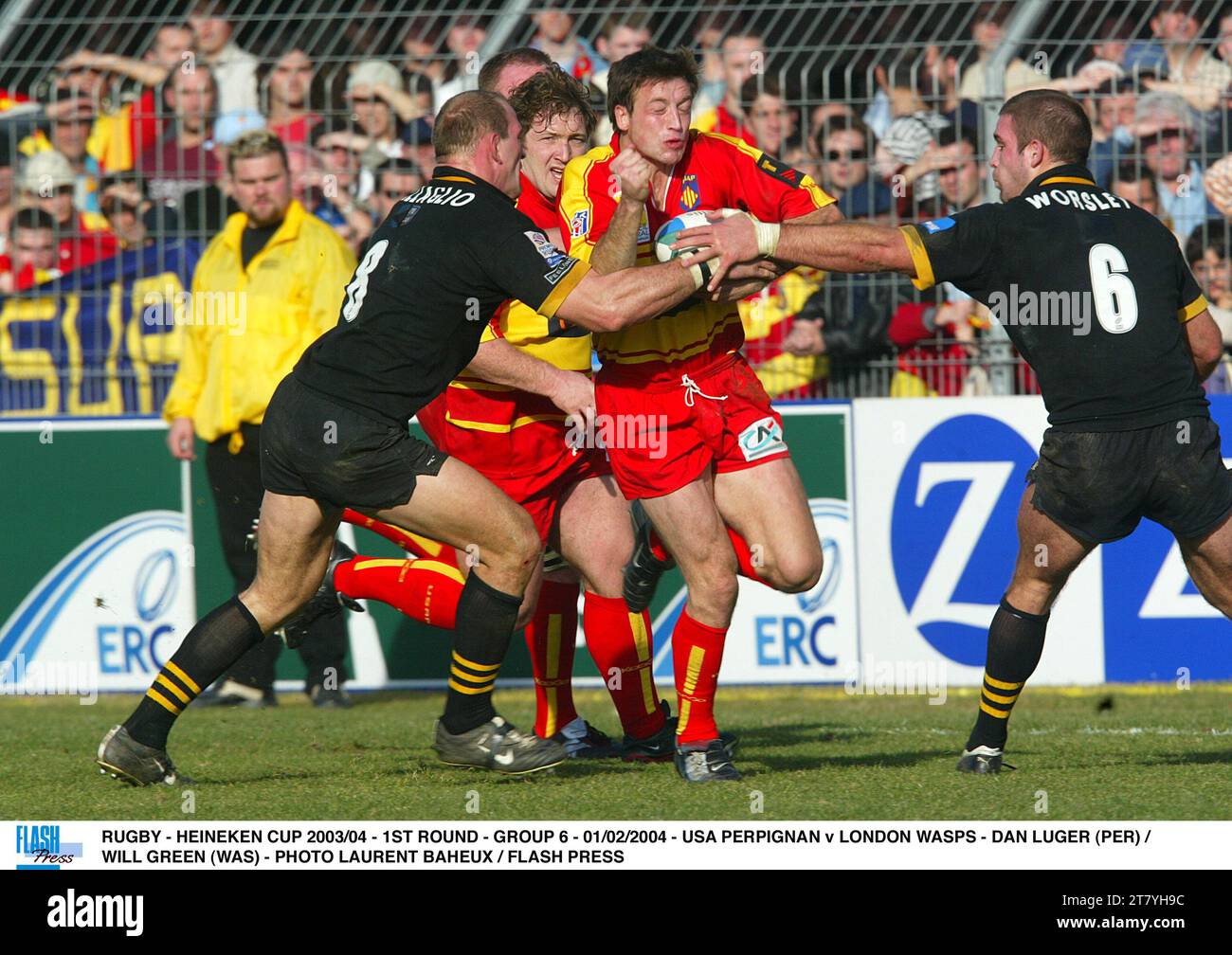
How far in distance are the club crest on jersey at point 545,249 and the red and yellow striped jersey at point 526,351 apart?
2.98 ft

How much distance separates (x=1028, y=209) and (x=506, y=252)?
5.67 feet

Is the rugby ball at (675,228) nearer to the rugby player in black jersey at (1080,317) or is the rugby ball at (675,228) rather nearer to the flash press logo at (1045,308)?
the rugby player in black jersey at (1080,317)

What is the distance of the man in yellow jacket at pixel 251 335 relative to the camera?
28.9 ft

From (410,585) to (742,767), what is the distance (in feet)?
5.06

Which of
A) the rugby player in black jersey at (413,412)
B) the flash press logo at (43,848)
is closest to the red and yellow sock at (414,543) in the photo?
the rugby player in black jersey at (413,412)

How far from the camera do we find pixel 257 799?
5.78 meters

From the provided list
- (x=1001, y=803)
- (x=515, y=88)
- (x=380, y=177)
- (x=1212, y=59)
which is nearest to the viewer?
(x=1001, y=803)

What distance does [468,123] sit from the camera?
19.5ft

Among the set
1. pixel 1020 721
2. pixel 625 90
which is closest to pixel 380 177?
pixel 625 90

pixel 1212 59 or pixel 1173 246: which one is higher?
pixel 1212 59

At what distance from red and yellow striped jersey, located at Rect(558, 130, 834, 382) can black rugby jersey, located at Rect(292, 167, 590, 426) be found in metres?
0.37

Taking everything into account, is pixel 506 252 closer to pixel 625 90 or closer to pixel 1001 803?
pixel 625 90

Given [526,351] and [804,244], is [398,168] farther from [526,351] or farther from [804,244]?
[804,244]

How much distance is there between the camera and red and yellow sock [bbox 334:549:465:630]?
6.98m
